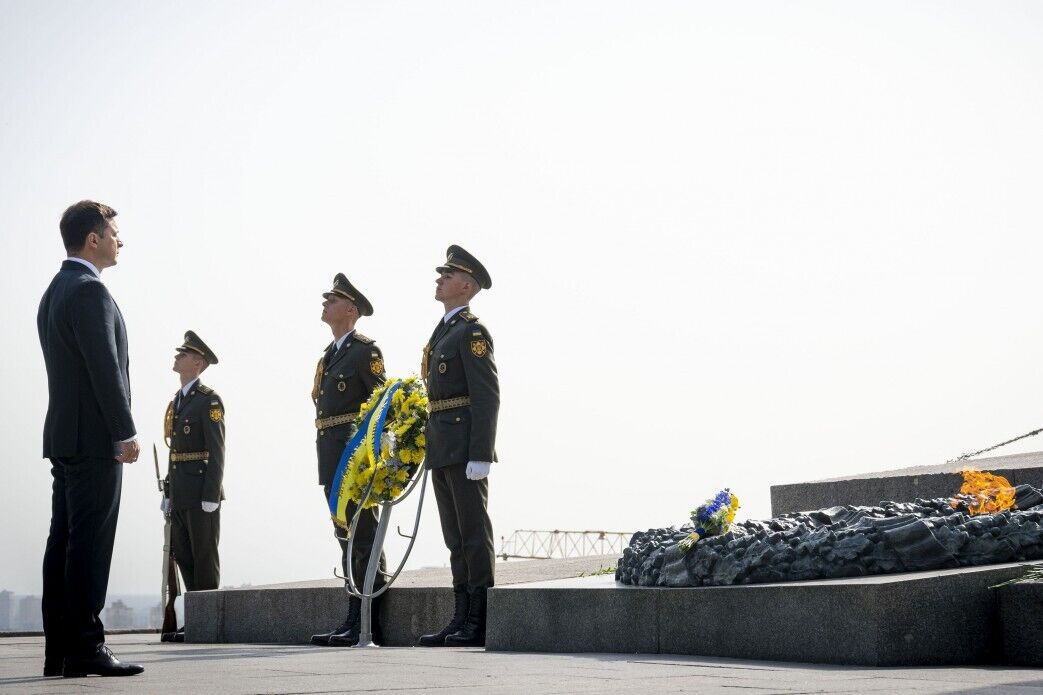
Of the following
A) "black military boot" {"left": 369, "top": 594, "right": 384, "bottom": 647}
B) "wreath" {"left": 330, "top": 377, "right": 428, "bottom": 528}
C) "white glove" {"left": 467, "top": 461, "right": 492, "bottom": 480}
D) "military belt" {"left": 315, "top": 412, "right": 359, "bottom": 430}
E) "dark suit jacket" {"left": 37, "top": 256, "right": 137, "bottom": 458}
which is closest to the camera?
"dark suit jacket" {"left": 37, "top": 256, "right": 137, "bottom": 458}

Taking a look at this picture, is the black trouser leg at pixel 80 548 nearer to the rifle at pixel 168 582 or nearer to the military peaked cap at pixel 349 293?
the military peaked cap at pixel 349 293

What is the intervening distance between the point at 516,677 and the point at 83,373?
234cm

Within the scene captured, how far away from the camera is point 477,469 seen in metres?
7.98

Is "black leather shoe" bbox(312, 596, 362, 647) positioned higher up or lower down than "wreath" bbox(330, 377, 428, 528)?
lower down

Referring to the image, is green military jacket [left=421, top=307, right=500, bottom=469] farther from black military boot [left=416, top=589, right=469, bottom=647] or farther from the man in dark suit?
the man in dark suit

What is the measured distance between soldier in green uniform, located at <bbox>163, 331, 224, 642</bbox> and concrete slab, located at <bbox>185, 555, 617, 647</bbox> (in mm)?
406

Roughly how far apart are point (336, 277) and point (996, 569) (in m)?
5.15

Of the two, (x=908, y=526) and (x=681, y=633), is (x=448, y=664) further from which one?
(x=908, y=526)

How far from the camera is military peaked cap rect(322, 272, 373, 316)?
940 centimetres

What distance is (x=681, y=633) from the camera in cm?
632

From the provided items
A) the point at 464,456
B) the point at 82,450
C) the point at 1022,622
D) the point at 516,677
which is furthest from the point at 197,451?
the point at 1022,622

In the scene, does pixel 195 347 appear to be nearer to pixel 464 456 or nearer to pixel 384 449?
pixel 384 449

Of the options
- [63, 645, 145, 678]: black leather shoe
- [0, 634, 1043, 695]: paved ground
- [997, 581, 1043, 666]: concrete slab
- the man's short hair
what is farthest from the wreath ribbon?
[997, 581, 1043, 666]: concrete slab

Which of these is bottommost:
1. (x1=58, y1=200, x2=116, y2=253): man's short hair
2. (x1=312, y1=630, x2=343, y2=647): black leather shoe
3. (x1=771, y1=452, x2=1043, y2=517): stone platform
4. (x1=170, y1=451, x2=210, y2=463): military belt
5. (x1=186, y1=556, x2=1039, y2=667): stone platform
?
(x1=312, y1=630, x2=343, y2=647): black leather shoe
